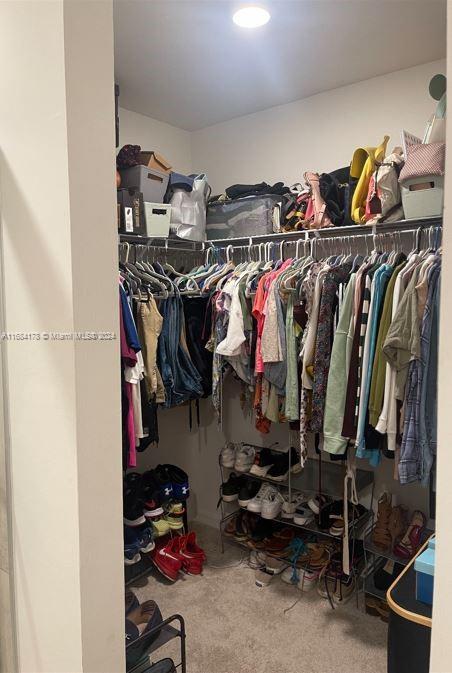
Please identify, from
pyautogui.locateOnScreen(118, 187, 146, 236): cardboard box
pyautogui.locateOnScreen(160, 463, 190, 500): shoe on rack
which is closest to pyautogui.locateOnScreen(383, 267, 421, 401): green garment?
pyautogui.locateOnScreen(118, 187, 146, 236): cardboard box

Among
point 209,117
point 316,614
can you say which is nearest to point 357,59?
point 209,117

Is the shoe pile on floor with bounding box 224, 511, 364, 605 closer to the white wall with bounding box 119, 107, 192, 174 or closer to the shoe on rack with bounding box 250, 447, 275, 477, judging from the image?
the shoe on rack with bounding box 250, 447, 275, 477

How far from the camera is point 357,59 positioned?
8.06 feet

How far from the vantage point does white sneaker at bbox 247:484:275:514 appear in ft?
9.38

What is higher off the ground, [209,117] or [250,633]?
[209,117]

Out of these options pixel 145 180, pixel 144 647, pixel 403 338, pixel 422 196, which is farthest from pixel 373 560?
pixel 145 180

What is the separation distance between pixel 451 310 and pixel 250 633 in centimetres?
215

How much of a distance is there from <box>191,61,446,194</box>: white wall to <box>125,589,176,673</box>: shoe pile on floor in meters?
2.46

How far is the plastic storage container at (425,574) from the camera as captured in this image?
1.12 m

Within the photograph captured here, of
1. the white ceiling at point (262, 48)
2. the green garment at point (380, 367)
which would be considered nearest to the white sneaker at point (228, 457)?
the green garment at point (380, 367)

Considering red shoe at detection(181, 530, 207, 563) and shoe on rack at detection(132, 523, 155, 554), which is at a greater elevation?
shoe on rack at detection(132, 523, 155, 554)

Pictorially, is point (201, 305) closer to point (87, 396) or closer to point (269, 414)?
point (269, 414)

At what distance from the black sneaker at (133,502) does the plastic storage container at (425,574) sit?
181 centimetres

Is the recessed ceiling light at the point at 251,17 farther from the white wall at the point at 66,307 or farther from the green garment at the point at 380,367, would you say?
the green garment at the point at 380,367
